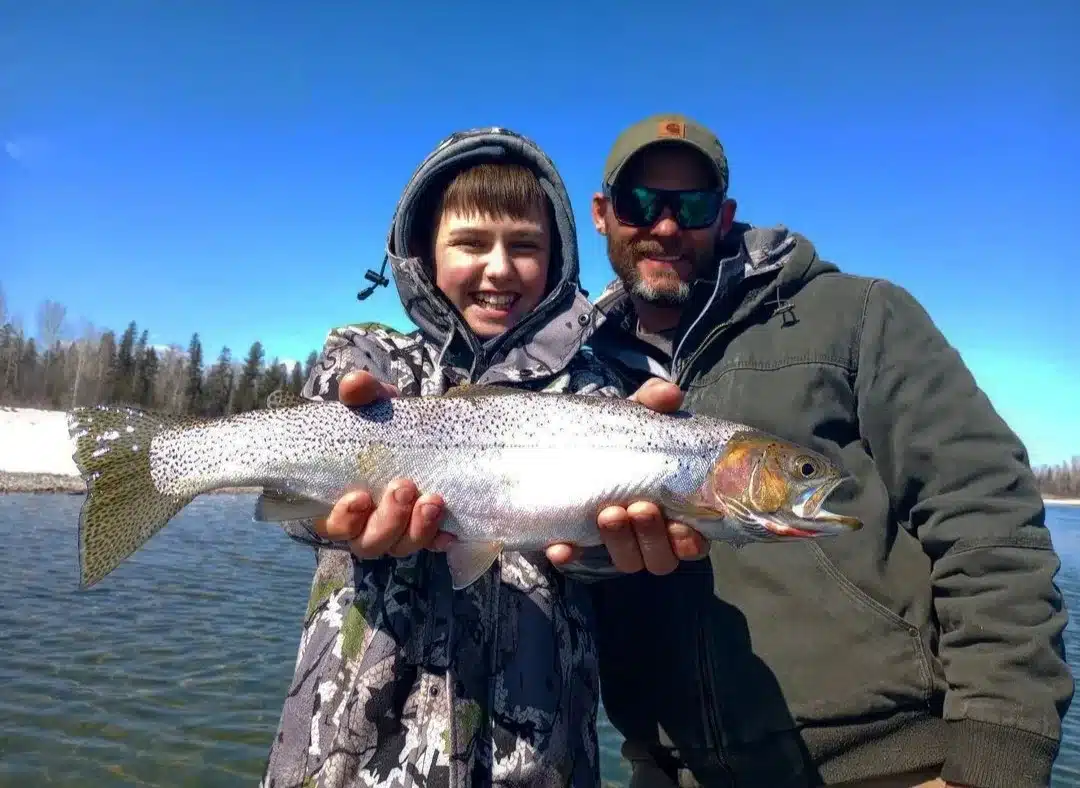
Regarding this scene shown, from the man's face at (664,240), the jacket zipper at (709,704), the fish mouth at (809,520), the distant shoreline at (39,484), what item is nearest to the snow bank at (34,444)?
the distant shoreline at (39,484)

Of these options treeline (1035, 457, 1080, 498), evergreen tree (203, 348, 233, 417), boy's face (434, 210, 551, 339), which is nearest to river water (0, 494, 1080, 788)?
boy's face (434, 210, 551, 339)

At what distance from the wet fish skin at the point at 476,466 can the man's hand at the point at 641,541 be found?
7 cm

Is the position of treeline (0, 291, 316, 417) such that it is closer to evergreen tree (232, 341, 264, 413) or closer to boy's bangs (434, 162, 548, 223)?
evergreen tree (232, 341, 264, 413)

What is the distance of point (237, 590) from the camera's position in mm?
17594

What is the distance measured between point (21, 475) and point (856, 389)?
45013 mm

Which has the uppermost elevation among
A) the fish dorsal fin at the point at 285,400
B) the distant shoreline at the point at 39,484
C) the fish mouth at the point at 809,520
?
the fish dorsal fin at the point at 285,400

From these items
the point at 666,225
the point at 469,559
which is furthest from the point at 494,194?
the point at 469,559

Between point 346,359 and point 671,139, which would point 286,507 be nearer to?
point 346,359

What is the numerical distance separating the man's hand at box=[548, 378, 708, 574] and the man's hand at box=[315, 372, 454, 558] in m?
0.56

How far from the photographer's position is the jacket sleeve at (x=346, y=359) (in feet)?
11.8

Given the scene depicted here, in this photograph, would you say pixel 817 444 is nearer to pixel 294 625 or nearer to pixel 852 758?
pixel 852 758

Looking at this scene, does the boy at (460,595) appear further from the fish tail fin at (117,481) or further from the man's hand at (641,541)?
the fish tail fin at (117,481)

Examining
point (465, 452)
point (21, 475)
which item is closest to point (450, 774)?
point (465, 452)

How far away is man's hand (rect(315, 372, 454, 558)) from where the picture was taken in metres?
3.17
